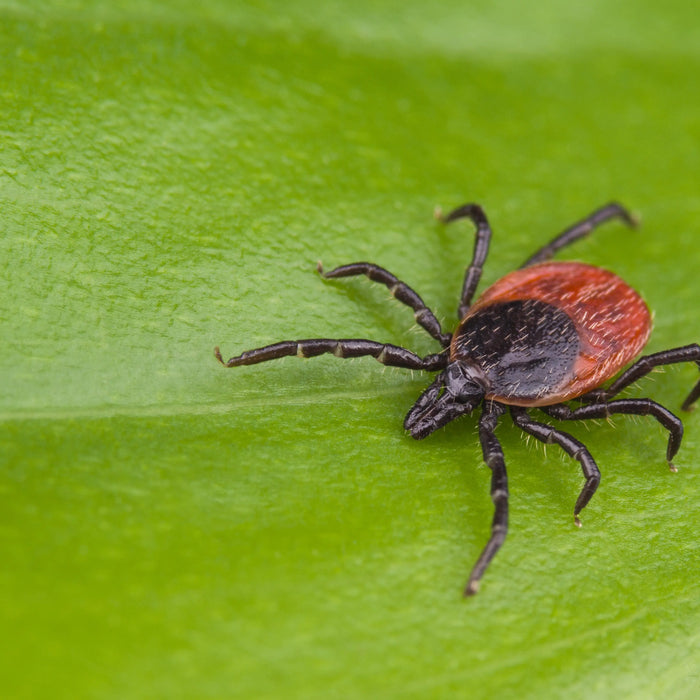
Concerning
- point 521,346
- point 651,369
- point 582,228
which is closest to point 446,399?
→ point 521,346

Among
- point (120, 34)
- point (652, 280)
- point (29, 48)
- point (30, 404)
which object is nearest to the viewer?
point (30, 404)

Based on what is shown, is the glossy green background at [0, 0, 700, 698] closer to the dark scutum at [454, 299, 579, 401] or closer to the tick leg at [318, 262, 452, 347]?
the tick leg at [318, 262, 452, 347]

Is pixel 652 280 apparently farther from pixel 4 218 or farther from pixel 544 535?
pixel 4 218

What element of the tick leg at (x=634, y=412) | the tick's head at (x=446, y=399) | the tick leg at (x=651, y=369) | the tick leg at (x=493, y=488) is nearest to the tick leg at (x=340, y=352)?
the tick's head at (x=446, y=399)

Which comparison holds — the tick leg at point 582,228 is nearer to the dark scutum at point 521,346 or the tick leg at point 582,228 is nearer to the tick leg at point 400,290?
the dark scutum at point 521,346

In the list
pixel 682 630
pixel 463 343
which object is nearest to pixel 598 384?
pixel 463 343

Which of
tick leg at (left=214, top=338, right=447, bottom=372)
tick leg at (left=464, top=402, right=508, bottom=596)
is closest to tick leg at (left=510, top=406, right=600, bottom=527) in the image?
tick leg at (left=464, top=402, right=508, bottom=596)
